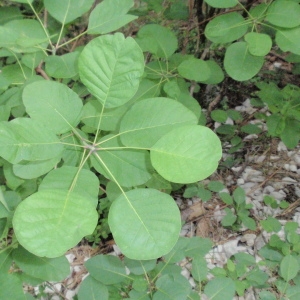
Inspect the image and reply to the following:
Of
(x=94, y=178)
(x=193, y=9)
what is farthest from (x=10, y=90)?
(x=193, y=9)

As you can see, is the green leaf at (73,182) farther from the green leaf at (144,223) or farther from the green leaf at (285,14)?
the green leaf at (285,14)

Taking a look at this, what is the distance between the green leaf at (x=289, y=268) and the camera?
1702 mm

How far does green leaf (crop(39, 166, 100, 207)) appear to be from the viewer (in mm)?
882

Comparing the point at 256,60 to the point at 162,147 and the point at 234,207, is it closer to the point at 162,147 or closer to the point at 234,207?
the point at 162,147

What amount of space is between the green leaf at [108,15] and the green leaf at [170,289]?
0.89m

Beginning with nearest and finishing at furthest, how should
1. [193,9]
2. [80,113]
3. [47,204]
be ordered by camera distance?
[47,204], [80,113], [193,9]

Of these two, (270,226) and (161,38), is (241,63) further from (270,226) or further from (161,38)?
(270,226)

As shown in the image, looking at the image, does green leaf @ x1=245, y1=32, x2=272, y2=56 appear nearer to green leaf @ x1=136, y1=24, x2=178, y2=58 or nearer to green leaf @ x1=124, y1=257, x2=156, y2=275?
green leaf @ x1=136, y1=24, x2=178, y2=58

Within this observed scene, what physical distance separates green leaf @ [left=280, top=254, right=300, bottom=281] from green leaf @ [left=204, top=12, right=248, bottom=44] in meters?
0.98

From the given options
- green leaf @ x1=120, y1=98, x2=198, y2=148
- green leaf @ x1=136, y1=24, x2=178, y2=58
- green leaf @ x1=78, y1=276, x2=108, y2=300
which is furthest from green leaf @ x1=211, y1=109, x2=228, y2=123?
green leaf @ x1=120, y1=98, x2=198, y2=148

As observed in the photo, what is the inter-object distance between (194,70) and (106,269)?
846 mm

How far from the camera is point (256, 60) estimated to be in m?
1.31

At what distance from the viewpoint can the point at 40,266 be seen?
4.19 feet

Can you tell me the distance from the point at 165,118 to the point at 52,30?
1034 mm
